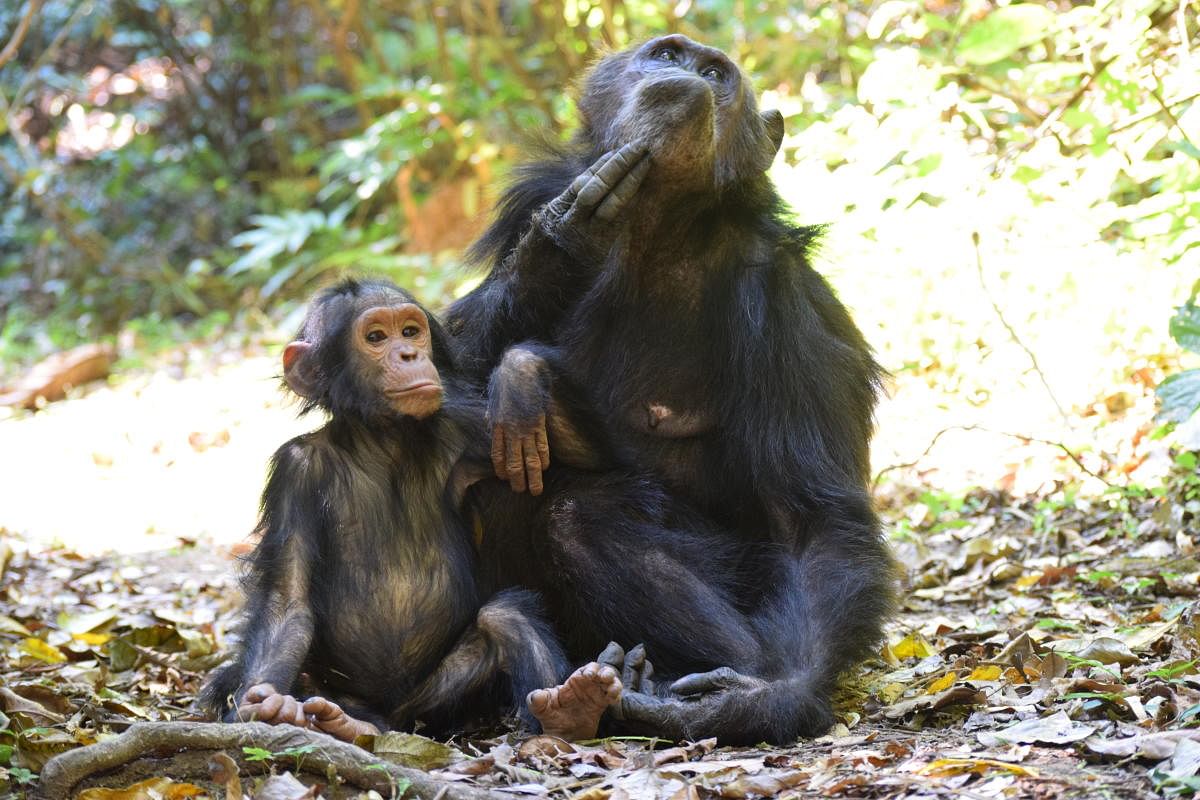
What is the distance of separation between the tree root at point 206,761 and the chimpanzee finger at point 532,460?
125cm

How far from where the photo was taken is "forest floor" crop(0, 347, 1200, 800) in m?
2.97

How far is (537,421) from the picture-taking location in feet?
13.4

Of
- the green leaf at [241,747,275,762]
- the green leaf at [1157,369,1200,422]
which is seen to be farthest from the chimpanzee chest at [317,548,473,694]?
the green leaf at [1157,369,1200,422]

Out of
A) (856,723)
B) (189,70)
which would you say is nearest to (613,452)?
(856,723)

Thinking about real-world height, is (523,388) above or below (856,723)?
above

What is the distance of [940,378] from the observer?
7129 millimetres

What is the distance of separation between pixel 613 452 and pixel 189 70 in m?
11.6

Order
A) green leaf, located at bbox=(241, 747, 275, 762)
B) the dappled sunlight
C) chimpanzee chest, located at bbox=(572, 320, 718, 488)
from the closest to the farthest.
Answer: green leaf, located at bbox=(241, 747, 275, 762), chimpanzee chest, located at bbox=(572, 320, 718, 488), the dappled sunlight

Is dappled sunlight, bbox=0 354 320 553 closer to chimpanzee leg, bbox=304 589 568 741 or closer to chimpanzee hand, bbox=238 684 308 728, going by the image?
chimpanzee leg, bbox=304 589 568 741

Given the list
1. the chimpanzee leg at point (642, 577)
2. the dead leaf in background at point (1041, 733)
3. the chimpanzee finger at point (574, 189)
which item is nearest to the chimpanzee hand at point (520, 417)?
the chimpanzee leg at point (642, 577)

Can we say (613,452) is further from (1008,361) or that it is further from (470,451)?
(1008,361)

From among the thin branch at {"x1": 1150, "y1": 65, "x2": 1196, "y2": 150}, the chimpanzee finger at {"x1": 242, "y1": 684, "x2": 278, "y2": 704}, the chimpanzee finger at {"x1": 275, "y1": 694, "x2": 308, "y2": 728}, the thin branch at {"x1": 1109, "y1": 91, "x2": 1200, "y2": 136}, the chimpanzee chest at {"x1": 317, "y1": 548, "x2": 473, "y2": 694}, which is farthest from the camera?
the thin branch at {"x1": 1109, "y1": 91, "x2": 1200, "y2": 136}

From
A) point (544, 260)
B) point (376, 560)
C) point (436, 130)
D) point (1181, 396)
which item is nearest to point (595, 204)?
point (544, 260)

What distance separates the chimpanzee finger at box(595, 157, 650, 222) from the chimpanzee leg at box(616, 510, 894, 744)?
1.27 meters
